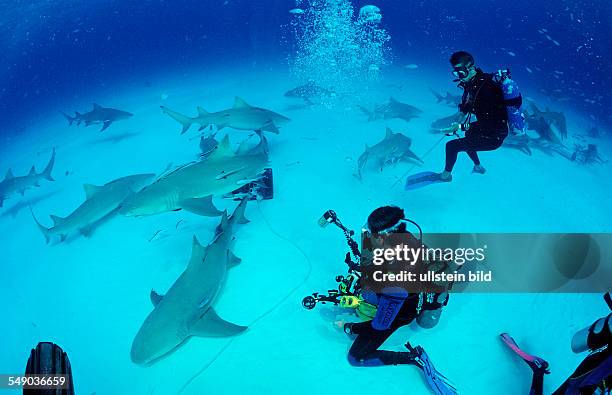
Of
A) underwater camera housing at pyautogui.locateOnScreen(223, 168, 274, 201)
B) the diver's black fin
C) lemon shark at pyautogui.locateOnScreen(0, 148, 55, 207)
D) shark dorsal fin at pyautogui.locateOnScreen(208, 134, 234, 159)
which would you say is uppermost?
the diver's black fin

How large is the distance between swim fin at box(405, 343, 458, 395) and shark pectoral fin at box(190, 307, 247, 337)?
2.16 metres

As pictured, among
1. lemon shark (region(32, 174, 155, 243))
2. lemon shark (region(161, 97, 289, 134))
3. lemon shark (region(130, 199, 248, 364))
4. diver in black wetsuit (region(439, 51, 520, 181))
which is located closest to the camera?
lemon shark (region(130, 199, 248, 364))

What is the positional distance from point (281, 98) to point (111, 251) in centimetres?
1106

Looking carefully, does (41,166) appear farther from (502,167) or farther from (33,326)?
(502,167)

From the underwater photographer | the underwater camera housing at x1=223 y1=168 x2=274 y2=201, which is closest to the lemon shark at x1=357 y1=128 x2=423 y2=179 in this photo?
the underwater camera housing at x1=223 y1=168 x2=274 y2=201

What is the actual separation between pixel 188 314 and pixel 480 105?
5790 mm

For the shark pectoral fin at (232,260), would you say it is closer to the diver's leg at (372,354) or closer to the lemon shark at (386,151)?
the diver's leg at (372,354)

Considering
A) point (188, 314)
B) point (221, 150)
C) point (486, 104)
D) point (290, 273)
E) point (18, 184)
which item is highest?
point (486, 104)

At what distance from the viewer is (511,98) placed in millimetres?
5891

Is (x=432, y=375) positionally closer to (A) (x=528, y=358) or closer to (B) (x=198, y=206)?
(A) (x=528, y=358)

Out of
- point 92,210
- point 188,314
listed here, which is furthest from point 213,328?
point 92,210

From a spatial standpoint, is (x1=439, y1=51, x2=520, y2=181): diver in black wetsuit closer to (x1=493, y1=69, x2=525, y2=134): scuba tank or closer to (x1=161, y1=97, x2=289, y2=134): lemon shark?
(x1=493, y1=69, x2=525, y2=134): scuba tank

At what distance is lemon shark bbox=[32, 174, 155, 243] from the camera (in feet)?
22.8

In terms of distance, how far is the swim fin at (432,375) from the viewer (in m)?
4.12
